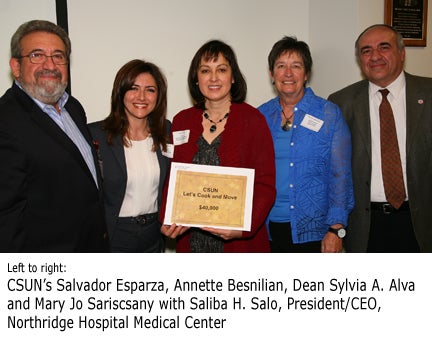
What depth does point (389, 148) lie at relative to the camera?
3.11 meters

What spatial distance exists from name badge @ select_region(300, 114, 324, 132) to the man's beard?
154 cm

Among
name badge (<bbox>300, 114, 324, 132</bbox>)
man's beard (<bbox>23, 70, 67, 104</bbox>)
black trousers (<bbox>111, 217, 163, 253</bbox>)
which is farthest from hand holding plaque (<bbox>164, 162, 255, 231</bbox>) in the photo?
man's beard (<bbox>23, 70, 67, 104</bbox>)

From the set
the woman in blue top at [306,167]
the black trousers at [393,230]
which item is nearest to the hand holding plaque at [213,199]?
the woman in blue top at [306,167]

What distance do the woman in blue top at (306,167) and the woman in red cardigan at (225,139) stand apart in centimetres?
16

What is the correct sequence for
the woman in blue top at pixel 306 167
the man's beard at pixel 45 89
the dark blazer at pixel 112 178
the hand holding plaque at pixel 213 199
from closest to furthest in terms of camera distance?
1. the man's beard at pixel 45 89
2. the hand holding plaque at pixel 213 199
3. the dark blazer at pixel 112 178
4. the woman in blue top at pixel 306 167

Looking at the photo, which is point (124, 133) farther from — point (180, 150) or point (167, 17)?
point (167, 17)

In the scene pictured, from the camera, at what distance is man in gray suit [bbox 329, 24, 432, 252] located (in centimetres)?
311

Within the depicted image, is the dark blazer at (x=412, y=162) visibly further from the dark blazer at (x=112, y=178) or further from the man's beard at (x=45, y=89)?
the man's beard at (x=45, y=89)

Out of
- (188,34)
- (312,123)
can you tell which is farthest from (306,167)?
(188,34)

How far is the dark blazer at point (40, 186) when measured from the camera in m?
2.07

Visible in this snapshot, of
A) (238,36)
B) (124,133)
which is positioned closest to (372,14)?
(238,36)

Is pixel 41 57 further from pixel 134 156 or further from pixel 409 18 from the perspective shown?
pixel 409 18

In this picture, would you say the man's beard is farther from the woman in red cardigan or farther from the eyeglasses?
the woman in red cardigan

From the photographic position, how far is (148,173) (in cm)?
281
